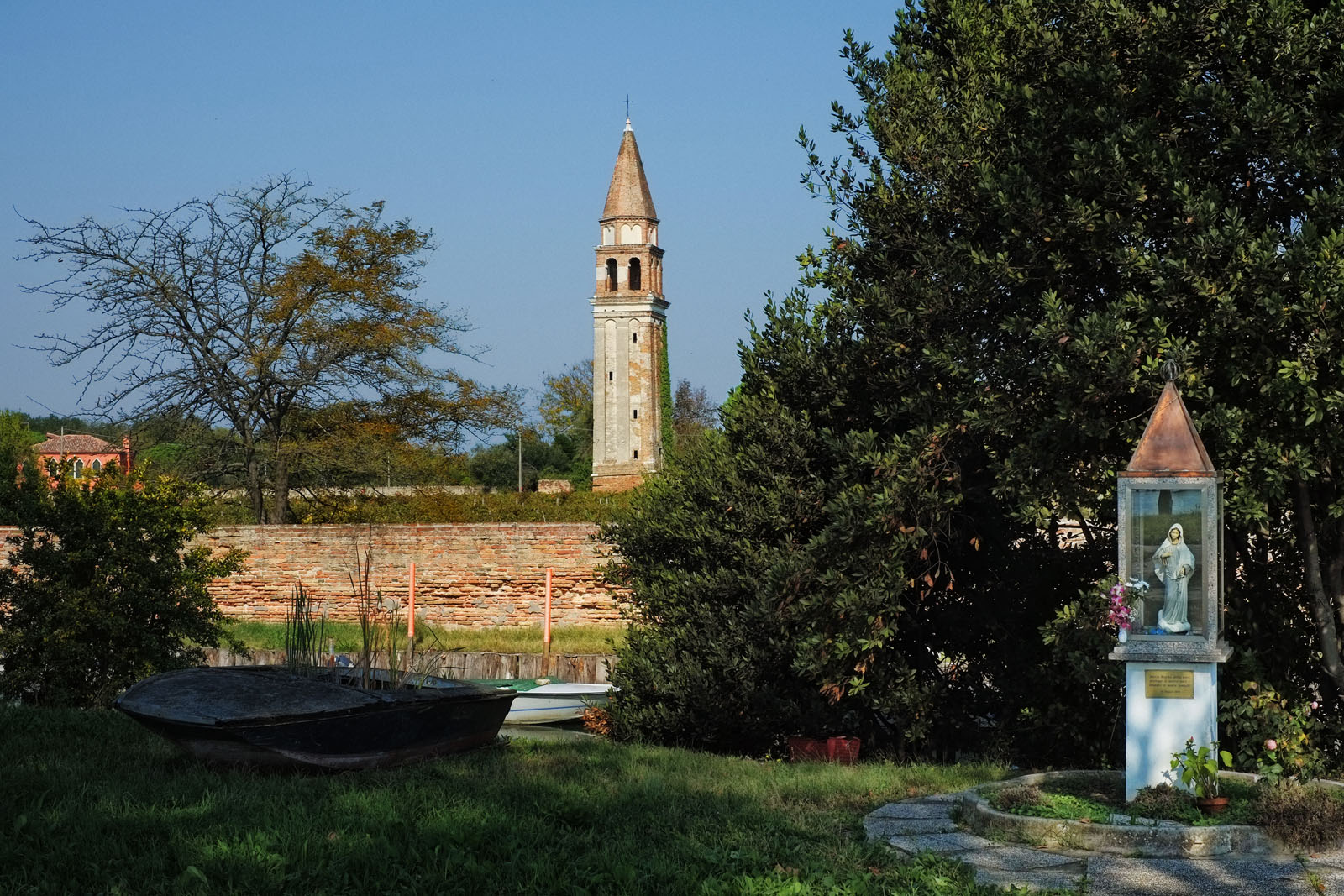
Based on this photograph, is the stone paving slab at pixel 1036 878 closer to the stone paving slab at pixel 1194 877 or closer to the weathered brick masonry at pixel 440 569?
the stone paving slab at pixel 1194 877

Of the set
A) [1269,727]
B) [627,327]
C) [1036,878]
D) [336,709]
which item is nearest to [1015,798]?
[1036,878]

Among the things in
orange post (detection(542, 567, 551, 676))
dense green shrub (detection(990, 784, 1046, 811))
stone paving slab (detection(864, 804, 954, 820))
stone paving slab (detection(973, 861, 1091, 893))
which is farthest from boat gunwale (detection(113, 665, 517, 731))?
orange post (detection(542, 567, 551, 676))

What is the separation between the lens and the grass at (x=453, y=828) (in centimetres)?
552

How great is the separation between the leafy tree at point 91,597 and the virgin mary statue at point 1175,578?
8.68m

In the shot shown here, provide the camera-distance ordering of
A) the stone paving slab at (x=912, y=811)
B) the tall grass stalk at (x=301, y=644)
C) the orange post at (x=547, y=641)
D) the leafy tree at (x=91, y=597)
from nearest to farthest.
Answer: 1. the stone paving slab at (x=912, y=811)
2. the tall grass stalk at (x=301, y=644)
3. the leafy tree at (x=91, y=597)
4. the orange post at (x=547, y=641)

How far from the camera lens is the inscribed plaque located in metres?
7.12

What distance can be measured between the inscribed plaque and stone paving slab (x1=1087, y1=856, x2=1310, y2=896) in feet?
3.66

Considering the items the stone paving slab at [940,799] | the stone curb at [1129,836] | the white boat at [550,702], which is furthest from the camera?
the white boat at [550,702]

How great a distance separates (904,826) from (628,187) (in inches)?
2141

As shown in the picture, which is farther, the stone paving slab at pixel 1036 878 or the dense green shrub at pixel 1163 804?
the dense green shrub at pixel 1163 804

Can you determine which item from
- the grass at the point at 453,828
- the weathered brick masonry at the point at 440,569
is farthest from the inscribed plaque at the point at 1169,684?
the weathered brick masonry at the point at 440,569

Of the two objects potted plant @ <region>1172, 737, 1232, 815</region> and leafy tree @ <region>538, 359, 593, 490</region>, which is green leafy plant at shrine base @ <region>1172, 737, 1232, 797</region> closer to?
potted plant @ <region>1172, 737, 1232, 815</region>

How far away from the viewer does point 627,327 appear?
60406mm

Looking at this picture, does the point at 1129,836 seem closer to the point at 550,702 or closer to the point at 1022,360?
the point at 1022,360
